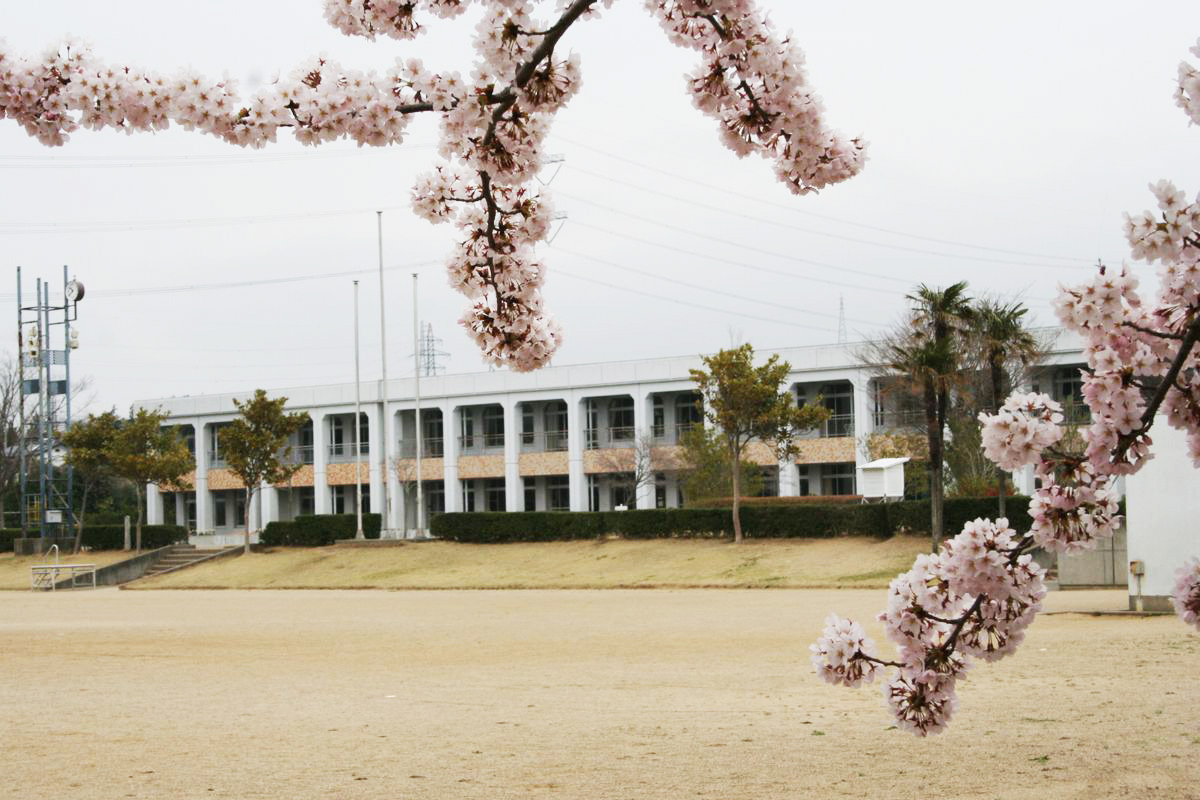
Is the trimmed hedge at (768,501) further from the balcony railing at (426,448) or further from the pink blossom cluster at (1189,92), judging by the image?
the pink blossom cluster at (1189,92)

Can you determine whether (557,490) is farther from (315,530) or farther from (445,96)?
(445,96)

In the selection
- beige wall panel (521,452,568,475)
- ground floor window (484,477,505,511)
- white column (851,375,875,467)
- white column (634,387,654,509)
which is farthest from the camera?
ground floor window (484,477,505,511)

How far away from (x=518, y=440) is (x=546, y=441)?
4.59 feet

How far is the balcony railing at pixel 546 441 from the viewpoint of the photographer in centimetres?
6328

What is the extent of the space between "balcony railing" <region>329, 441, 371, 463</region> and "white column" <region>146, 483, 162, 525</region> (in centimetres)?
1108

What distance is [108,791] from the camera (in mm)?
7543

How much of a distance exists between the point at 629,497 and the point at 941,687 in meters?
55.4

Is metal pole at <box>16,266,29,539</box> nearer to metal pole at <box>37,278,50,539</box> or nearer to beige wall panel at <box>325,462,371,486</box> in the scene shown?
metal pole at <box>37,278,50,539</box>

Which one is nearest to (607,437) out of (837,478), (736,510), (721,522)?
(837,478)

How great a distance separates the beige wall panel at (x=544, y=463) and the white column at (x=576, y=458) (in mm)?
494

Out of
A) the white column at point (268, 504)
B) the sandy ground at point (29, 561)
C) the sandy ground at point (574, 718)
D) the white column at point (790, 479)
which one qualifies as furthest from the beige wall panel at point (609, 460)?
the sandy ground at point (574, 718)

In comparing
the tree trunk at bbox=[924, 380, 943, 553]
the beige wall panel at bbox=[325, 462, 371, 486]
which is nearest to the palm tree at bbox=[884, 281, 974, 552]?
the tree trunk at bbox=[924, 380, 943, 553]

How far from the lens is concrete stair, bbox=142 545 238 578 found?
44.3 meters

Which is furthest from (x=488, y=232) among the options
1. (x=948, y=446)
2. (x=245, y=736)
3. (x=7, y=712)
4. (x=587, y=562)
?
(x=948, y=446)
